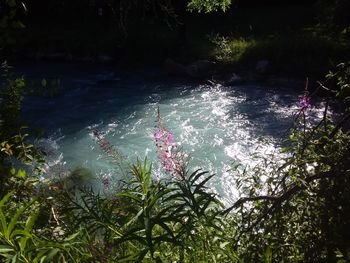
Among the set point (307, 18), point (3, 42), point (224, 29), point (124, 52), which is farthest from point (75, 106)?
point (307, 18)

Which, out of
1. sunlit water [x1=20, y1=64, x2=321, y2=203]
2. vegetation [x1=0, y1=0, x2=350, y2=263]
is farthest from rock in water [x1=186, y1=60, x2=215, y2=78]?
vegetation [x1=0, y1=0, x2=350, y2=263]

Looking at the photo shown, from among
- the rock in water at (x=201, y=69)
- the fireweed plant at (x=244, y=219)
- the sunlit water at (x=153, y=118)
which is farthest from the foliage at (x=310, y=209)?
the rock in water at (x=201, y=69)

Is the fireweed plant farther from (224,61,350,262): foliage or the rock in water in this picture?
the rock in water

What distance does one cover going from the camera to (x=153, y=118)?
876 centimetres

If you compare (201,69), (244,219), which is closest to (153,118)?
(201,69)

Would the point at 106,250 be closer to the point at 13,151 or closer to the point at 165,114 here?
the point at 13,151

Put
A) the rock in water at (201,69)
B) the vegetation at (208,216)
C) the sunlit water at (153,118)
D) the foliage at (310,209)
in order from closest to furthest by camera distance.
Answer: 1. the vegetation at (208,216)
2. the foliage at (310,209)
3. the sunlit water at (153,118)
4. the rock in water at (201,69)

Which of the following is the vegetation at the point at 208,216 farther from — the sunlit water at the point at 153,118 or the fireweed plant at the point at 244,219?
the sunlit water at the point at 153,118

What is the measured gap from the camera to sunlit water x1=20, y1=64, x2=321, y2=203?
6863 mm

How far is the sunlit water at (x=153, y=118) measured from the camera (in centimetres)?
686

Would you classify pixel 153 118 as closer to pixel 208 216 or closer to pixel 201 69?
pixel 201 69

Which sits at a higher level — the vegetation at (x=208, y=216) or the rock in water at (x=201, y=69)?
the vegetation at (x=208, y=216)

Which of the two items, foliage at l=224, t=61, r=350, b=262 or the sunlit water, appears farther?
the sunlit water

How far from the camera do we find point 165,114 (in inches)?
348
